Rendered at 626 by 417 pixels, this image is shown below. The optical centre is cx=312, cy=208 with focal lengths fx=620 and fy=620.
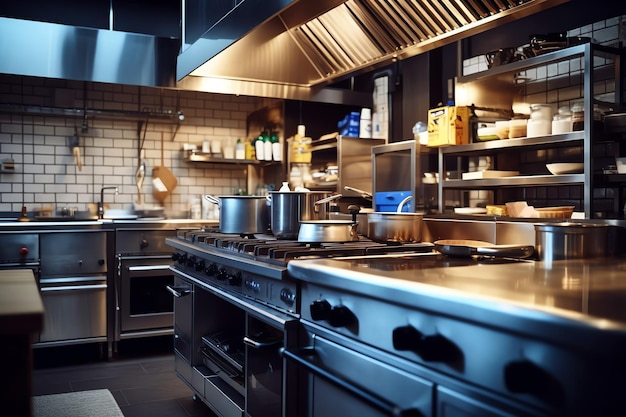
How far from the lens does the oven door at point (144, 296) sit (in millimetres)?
4715

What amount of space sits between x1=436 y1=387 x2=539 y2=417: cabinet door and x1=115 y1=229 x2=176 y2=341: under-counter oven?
366 centimetres

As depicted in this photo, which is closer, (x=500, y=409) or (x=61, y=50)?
(x=500, y=409)

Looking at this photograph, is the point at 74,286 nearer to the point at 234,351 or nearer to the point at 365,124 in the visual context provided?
the point at 234,351

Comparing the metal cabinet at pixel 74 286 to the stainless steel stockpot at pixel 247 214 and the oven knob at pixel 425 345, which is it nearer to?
the stainless steel stockpot at pixel 247 214

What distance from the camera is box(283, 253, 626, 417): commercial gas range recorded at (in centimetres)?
109

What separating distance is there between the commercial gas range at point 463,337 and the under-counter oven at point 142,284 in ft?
9.81

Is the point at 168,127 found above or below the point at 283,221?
above

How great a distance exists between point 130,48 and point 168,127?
102 centimetres

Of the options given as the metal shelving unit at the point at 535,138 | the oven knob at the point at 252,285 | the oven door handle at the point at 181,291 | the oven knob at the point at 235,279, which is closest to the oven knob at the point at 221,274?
the oven knob at the point at 235,279

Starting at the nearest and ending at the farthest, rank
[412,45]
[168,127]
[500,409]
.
→ 1. [500,409]
2. [412,45]
3. [168,127]

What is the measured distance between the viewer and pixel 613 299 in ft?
4.26

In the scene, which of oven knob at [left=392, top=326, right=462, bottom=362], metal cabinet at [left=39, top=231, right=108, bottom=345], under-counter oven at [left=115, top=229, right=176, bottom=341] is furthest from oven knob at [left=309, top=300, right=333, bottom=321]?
metal cabinet at [left=39, top=231, right=108, bottom=345]

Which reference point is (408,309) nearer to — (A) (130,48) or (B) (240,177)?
(A) (130,48)

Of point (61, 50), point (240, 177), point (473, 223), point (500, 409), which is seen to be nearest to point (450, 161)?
point (473, 223)
